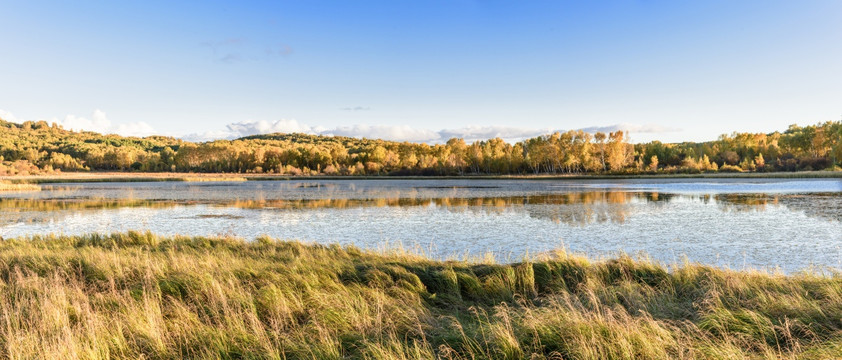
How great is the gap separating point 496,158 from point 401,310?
12352cm

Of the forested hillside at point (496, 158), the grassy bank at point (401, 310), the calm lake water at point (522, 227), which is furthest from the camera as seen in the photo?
the forested hillside at point (496, 158)

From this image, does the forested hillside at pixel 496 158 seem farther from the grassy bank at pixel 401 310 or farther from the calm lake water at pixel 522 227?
the grassy bank at pixel 401 310

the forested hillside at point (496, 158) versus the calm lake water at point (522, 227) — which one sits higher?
the forested hillside at point (496, 158)

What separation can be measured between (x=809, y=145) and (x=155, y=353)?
139264 mm

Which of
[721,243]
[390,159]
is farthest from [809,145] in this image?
[721,243]

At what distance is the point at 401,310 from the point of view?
7.09m

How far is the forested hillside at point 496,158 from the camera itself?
10825 cm

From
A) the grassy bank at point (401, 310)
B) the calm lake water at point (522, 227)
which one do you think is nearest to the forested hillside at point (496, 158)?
the calm lake water at point (522, 227)

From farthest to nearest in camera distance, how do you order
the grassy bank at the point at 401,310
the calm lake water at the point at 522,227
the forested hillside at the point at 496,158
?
1. the forested hillside at the point at 496,158
2. the calm lake water at the point at 522,227
3. the grassy bank at the point at 401,310

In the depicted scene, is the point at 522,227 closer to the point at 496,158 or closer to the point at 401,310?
the point at 401,310

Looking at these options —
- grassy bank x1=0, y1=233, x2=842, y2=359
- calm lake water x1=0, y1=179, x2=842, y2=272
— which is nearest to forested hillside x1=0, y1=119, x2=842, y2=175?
calm lake water x1=0, y1=179, x2=842, y2=272

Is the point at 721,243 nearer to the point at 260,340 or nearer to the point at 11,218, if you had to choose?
the point at 260,340

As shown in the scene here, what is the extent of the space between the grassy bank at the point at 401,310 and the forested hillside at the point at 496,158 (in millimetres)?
106582

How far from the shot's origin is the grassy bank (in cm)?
542
